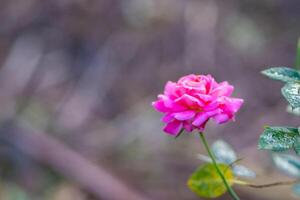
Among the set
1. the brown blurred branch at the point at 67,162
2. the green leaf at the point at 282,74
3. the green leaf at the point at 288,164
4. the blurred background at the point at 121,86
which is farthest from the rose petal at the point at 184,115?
the brown blurred branch at the point at 67,162

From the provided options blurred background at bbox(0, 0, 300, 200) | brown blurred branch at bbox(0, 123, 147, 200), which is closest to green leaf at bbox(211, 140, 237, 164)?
A: blurred background at bbox(0, 0, 300, 200)

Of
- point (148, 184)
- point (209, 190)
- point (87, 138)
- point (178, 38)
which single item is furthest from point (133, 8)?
point (209, 190)

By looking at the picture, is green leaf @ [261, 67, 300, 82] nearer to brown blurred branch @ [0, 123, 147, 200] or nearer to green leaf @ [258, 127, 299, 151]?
green leaf @ [258, 127, 299, 151]

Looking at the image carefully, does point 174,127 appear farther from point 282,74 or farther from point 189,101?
point 282,74

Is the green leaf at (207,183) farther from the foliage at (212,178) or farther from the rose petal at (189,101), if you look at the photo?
the rose petal at (189,101)

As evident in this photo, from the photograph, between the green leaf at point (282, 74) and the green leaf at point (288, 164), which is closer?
the green leaf at point (282, 74)

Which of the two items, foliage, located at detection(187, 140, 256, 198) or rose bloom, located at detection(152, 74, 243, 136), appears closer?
rose bloom, located at detection(152, 74, 243, 136)
